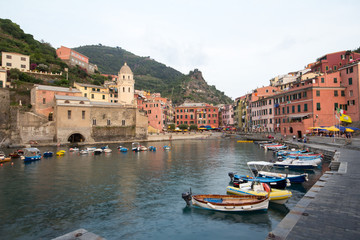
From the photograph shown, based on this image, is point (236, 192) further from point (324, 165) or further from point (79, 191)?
point (324, 165)

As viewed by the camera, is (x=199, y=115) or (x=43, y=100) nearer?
(x=43, y=100)

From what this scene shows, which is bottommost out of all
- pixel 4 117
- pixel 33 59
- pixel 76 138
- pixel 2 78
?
pixel 76 138

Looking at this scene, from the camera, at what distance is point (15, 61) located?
75.1 m

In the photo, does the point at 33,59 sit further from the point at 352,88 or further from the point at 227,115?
the point at 352,88

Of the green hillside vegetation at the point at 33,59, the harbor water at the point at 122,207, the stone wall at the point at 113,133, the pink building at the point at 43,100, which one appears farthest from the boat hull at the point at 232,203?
the green hillside vegetation at the point at 33,59

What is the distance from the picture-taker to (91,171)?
29344 millimetres

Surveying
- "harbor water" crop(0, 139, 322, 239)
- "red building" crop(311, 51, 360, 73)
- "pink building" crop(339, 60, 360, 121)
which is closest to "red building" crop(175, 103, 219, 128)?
"red building" crop(311, 51, 360, 73)

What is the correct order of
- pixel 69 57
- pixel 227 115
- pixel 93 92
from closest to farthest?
pixel 93 92 < pixel 69 57 < pixel 227 115

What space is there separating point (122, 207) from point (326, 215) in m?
12.4

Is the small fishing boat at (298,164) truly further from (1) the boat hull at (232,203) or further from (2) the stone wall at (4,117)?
(2) the stone wall at (4,117)

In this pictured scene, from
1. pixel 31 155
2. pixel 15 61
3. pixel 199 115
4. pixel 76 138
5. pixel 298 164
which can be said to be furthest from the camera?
pixel 199 115

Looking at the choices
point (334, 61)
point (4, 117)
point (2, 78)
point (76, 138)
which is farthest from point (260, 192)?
point (2, 78)

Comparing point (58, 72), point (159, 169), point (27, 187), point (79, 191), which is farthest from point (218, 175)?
point (58, 72)

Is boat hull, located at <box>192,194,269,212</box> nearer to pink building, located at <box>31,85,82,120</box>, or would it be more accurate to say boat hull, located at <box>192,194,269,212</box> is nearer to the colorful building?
pink building, located at <box>31,85,82,120</box>
